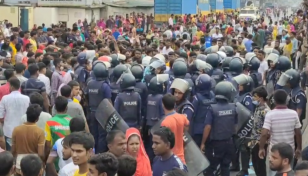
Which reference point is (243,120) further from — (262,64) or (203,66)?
(262,64)

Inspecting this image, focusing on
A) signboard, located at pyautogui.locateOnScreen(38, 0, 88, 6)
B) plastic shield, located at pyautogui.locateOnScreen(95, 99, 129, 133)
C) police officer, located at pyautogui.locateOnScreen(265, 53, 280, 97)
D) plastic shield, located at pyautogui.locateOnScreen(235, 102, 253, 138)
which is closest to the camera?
plastic shield, located at pyautogui.locateOnScreen(95, 99, 129, 133)

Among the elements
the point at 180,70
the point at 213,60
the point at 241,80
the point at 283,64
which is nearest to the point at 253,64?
the point at 283,64

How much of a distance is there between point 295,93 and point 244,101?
0.87m

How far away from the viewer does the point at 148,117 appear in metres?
11.4

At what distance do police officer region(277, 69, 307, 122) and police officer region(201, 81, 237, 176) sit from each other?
1.35 meters

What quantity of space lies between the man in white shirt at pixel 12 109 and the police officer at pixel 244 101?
11.5ft

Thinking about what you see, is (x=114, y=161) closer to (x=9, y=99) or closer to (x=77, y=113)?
(x=77, y=113)

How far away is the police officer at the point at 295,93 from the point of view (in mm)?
11117

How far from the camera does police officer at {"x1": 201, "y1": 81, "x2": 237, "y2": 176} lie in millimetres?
10219

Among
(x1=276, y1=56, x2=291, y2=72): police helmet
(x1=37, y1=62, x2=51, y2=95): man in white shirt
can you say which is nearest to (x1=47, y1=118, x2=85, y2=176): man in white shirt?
(x1=37, y1=62, x2=51, y2=95): man in white shirt

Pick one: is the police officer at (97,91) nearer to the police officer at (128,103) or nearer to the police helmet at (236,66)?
the police officer at (128,103)

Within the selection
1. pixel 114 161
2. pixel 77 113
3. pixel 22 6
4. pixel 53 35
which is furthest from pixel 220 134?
pixel 22 6

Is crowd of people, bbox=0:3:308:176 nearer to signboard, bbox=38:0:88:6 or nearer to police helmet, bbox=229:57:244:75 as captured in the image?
police helmet, bbox=229:57:244:75

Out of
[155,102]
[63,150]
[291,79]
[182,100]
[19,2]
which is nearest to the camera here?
[63,150]
